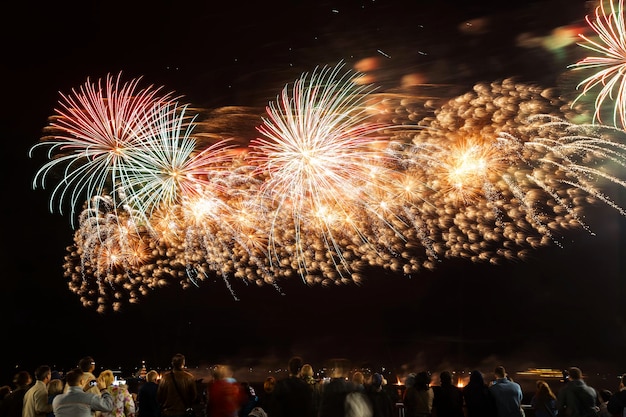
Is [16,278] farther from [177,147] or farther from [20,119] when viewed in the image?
[177,147]

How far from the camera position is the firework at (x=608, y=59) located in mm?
14094

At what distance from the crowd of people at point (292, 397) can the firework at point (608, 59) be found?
8377 mm

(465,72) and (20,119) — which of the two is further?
(20,119)

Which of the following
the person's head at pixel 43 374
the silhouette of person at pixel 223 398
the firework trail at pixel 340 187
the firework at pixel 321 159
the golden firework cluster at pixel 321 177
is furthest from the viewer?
the firework trail at pixel 340 187

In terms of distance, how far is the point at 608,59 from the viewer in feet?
48.3

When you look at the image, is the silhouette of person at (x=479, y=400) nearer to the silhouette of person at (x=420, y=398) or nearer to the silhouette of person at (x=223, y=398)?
A: the silhouette of person at (x=420, y=398)

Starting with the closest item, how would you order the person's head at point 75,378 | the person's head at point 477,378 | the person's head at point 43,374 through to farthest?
the person's head at point 75,378 → the person's head at point 43,374 → the person's head at point 477,378

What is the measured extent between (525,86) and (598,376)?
9579mm

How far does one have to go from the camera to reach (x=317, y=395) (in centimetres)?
A: 610

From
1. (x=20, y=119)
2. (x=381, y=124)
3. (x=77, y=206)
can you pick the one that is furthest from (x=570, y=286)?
(x=20, y=119)

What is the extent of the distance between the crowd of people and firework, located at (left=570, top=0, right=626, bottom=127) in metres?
8.38

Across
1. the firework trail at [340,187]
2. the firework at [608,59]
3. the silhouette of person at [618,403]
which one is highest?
the firework at [608,59]

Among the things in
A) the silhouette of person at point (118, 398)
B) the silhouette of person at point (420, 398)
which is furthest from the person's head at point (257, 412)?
the silhouette of person at point (420, 398)

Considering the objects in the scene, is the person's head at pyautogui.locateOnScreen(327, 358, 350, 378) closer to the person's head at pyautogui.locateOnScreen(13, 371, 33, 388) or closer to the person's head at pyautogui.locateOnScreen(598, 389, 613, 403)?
the person's head at pyautogui.locateOnScreen(13, 371, 33, 388)
